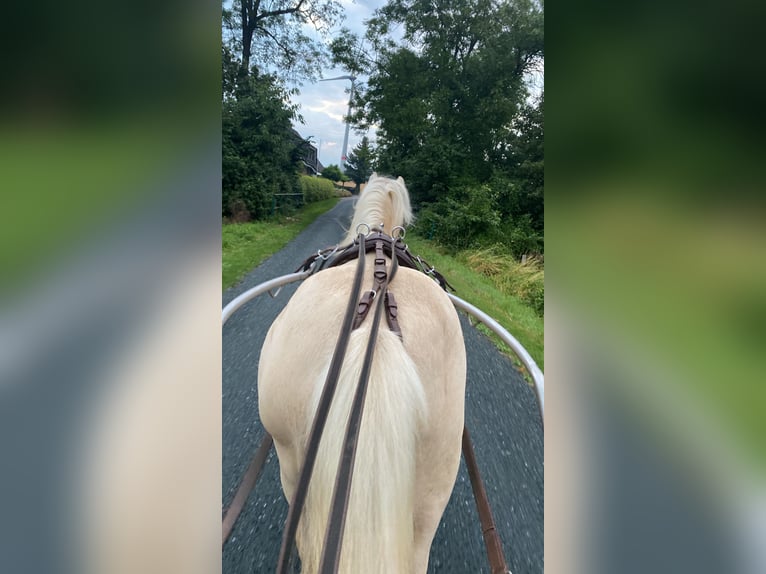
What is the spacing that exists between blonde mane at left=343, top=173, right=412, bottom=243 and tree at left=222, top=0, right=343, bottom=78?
0.47 metres

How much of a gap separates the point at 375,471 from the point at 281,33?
118 centimetres

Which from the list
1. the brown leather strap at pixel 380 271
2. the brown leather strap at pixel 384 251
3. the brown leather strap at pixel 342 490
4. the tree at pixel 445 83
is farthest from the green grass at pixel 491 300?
the brown leather strap at pixel 342 490

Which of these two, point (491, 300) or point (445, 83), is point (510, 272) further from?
point (445, 83)

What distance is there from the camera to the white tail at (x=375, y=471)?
542 mm

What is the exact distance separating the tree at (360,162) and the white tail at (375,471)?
3.65 feet

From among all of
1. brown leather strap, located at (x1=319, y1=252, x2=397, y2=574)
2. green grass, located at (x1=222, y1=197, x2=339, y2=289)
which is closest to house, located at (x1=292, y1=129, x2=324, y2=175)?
green grass, located at (x1=222, y1=197, x2=339, y2=289)

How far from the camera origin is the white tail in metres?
0.54

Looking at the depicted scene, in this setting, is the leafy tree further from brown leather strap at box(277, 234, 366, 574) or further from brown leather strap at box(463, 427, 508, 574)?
brown leather strap at box(463, 427, 508, 574)

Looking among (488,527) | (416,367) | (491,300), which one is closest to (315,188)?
(416,367)

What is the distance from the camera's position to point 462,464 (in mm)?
1540
